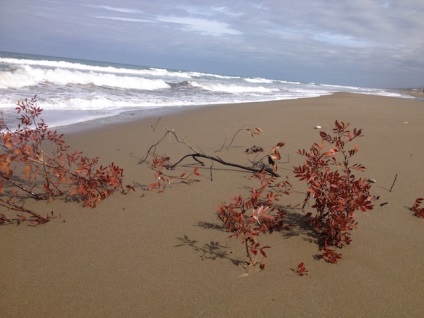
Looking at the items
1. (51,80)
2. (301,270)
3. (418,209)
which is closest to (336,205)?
(301,270)

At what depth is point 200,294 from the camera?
1.89 metres

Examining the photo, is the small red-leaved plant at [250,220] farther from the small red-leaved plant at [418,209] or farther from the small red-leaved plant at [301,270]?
the small red-leaved plant at [418,209]

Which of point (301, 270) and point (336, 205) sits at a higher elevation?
point (336, 205)

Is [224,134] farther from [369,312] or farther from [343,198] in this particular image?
[369,312]

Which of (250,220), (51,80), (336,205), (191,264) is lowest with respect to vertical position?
(191,264)

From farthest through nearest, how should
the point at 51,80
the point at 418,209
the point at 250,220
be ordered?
the point at 51,80 < the point at 418,209 < the point at 250,220

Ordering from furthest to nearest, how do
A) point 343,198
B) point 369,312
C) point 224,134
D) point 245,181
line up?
point 224,134 → point 245,181 → point 343,198 → point 369,312

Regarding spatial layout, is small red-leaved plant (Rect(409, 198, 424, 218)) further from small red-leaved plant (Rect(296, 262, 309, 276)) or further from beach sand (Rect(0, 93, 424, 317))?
small red-leaved plant (Rect(296, 262, 309, 276))

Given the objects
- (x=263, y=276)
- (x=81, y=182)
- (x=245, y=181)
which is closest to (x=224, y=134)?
(x=245, y=181)

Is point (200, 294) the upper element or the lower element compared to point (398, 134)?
lower

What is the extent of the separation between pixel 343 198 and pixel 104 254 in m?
1.70

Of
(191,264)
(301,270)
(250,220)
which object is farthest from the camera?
(250,220)

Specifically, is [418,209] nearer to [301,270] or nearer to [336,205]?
[336,205]

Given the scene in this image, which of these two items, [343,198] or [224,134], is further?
[224,134]
